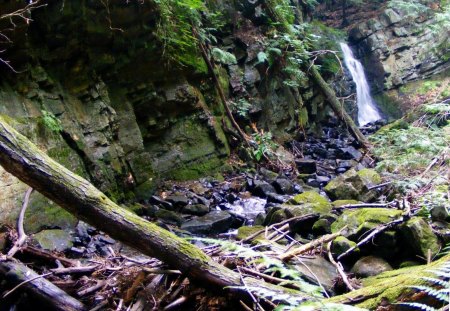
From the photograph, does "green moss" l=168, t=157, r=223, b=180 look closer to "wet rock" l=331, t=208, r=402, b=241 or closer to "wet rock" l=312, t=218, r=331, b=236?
"wet rock" l=312, t=218, r=331, b=236

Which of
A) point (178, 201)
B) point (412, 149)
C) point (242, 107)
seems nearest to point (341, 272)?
point (178, 201)

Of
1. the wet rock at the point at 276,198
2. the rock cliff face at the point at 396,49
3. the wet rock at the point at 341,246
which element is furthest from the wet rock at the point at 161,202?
the rock cliff face at the point at 396,49

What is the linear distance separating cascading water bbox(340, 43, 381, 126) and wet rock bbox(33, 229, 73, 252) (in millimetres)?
13292

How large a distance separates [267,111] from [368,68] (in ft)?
27.9

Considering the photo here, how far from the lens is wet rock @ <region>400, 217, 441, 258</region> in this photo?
342 centimetres

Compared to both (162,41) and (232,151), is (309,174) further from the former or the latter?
(162,41)

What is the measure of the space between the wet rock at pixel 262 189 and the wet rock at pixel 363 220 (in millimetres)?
3548

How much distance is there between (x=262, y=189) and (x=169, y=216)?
7.42 ft

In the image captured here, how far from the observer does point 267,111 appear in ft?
37.2

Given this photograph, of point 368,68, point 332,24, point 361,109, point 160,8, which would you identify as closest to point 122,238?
point 160,8

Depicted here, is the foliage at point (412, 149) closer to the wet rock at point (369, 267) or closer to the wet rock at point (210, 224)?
the wet rock at point (210, 224)

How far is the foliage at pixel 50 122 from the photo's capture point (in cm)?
564

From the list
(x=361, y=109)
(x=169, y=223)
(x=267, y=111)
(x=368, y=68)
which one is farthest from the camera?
(x=368, y=68)

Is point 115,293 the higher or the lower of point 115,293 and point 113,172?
the lower
